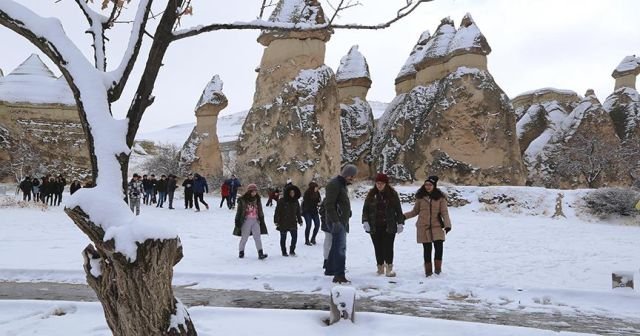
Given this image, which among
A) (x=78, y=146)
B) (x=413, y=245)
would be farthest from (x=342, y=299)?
(x=78, y=146)

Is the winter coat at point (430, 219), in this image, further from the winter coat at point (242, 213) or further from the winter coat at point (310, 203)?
the winter coat at point (310, 203)

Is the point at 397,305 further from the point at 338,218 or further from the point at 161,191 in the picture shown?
the point at 161,191

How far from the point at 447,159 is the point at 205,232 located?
1355 cm

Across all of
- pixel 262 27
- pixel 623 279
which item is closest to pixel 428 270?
pixel 623 279

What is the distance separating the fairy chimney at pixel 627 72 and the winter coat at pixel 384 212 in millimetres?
32168

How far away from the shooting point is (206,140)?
2677cm

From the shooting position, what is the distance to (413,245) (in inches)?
388

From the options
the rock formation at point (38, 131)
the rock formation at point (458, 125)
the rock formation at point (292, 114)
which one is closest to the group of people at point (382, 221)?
the rock formation at point (292, 114)

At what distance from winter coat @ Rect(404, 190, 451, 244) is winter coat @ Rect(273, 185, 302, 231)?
2.30 metres

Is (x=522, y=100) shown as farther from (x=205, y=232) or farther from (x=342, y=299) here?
(x=342, y=299)

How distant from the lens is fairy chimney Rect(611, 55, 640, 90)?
32.2 m

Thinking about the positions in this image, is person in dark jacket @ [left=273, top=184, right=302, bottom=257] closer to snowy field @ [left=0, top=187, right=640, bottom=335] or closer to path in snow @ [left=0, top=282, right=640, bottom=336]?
snowy field @ [left=0, top=187, right=640, bottom=335]

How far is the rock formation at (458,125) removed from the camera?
71.8ft

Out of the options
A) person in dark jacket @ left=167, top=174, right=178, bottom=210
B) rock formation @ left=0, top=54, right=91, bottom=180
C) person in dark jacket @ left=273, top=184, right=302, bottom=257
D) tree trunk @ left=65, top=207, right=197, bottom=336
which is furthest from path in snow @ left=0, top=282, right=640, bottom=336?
rock formation @ left=0, top=54, right=91, bottom=180
